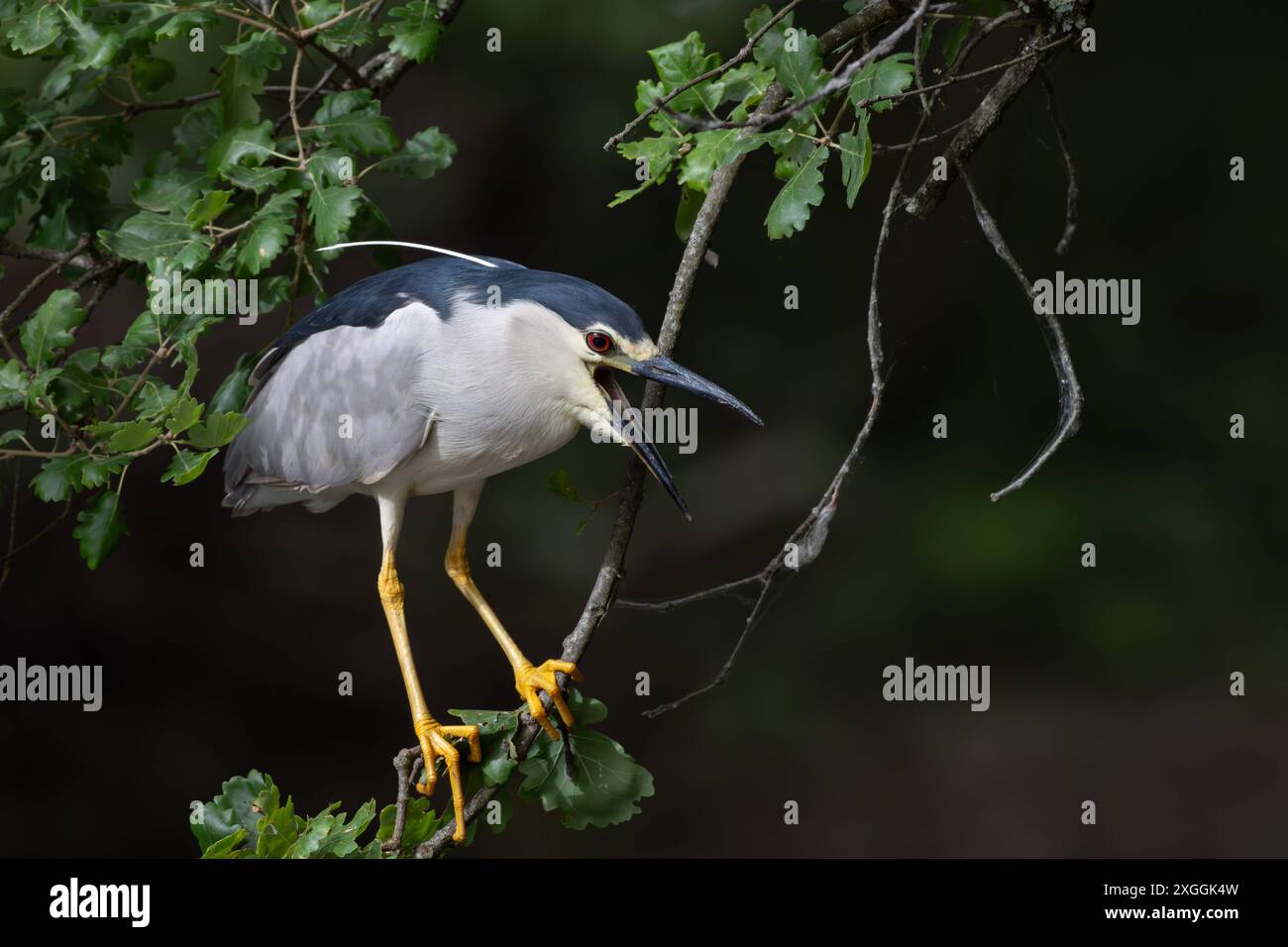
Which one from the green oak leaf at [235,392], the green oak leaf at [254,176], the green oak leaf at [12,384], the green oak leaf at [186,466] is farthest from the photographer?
the green oak leaf at [235,392]

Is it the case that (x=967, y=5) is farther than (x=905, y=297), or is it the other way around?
(x=905, y=297)

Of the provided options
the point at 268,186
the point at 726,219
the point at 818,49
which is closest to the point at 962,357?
Answer: the point at 726,219

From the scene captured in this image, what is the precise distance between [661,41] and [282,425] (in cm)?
105

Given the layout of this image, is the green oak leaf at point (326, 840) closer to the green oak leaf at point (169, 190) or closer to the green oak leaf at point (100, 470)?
the green oak leaf at point (100, 470)

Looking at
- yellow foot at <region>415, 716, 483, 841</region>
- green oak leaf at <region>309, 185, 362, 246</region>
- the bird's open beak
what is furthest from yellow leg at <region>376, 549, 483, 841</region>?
green oak leaf at <region>309, 185, 362, 246</region>

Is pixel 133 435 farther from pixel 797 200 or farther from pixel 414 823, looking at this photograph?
pixel 797 200

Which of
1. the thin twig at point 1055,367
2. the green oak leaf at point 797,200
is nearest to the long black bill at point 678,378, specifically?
the green oak leaf at point 797,200

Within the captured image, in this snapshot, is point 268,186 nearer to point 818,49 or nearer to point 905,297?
point 818,49

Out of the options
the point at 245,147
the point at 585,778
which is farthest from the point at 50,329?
the point at 585,778

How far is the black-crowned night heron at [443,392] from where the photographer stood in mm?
1350

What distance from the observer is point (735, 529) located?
2.63m

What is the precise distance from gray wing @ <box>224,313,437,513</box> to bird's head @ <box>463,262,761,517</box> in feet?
0.42

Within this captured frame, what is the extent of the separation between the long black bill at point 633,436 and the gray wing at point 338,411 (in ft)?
0.55

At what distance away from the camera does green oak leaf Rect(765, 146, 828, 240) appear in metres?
1.29
